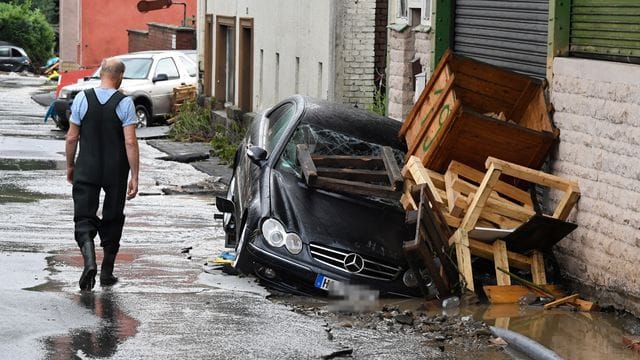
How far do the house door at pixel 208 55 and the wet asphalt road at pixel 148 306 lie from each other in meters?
15.2

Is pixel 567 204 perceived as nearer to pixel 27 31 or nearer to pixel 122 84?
pixel 122 84

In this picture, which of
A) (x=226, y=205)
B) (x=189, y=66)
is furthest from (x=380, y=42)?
(x=189, y=66)

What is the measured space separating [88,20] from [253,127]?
4100 cm

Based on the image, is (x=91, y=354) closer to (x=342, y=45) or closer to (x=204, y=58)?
(x=342, y=45)

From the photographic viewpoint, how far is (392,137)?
490 inches

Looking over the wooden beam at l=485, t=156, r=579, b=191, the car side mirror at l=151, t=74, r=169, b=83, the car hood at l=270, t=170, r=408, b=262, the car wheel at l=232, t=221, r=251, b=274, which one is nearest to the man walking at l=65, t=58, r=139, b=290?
the car wheel at l=232, t=221, r=251, b=274

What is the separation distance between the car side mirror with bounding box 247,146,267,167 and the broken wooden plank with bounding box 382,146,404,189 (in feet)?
3.46

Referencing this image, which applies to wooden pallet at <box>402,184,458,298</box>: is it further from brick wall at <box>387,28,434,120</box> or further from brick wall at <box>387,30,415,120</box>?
brick wall at <box>387,30,415,120</box>

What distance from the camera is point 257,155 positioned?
11.4 metres

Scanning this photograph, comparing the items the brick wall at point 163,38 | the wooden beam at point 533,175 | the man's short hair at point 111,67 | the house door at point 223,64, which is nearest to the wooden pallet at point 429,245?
the wooden beam at point 533,175

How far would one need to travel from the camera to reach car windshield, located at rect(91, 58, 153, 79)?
108 ft

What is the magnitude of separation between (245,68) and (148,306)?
18.8m

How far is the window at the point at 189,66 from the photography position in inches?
1353

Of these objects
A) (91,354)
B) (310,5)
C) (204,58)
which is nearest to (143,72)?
(204,58)
